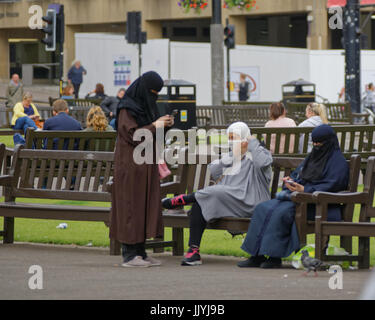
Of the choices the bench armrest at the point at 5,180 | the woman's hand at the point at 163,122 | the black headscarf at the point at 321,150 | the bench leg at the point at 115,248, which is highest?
the woman's hand at the point at 163,122

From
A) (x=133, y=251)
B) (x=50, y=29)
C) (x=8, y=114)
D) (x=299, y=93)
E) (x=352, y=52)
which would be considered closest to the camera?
(x=133, y=251)

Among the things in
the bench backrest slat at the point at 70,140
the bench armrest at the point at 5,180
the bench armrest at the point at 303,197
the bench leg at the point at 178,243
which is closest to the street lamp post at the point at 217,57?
the bench backrest slat at the point at 70,140

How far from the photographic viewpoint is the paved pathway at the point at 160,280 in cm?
674

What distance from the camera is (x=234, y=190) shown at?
8594 millimetres

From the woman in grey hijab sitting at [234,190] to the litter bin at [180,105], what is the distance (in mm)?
16195

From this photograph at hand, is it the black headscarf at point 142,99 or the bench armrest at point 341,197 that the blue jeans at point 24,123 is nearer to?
the black headscarf at point 142,99

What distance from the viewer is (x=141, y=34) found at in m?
29.8

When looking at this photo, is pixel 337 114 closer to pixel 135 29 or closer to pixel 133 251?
pixel 135 29

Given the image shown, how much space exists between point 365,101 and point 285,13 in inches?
675

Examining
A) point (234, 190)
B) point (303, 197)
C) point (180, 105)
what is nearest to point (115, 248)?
point (234, 190)

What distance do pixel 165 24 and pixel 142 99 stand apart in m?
52.0
